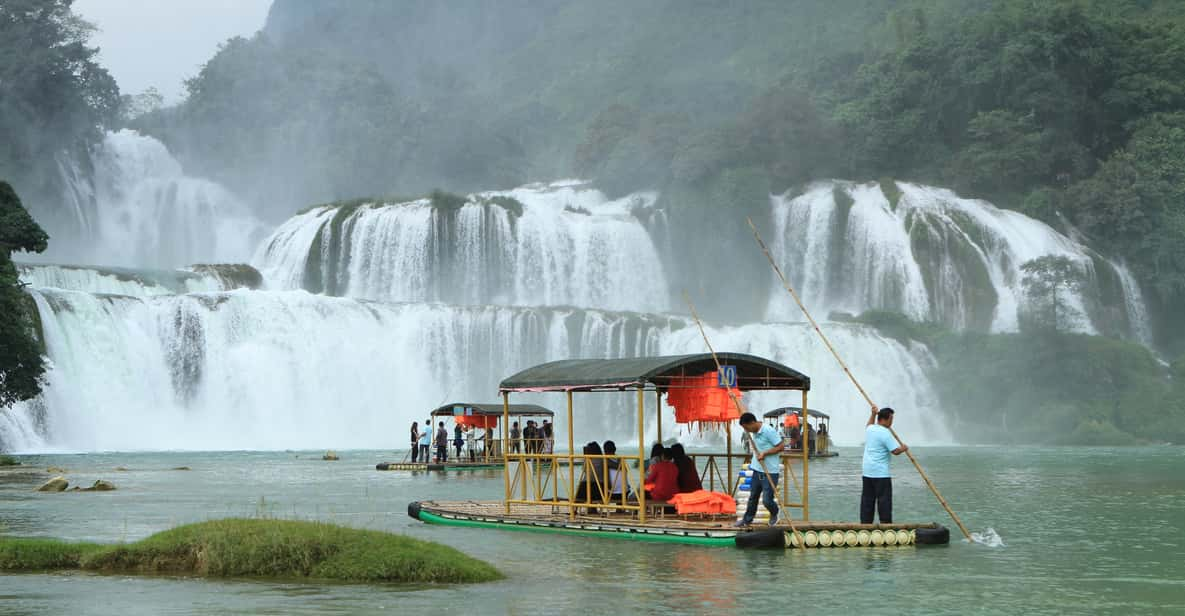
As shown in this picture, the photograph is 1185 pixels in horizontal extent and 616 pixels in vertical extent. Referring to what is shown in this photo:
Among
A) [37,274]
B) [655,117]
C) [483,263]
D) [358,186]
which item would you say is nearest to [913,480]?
[37,274]

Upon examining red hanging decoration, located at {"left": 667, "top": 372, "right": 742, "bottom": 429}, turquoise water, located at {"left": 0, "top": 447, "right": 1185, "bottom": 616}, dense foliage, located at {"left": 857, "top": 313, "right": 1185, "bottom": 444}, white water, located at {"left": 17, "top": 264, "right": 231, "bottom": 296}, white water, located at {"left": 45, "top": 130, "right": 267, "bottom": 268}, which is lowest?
turquoise water, located at {"left": 0, "top": 447, "right": 1185, "bottom": 616}

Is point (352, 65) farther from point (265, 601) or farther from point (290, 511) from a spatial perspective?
point (265, 601)

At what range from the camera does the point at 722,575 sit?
1369 centimetres

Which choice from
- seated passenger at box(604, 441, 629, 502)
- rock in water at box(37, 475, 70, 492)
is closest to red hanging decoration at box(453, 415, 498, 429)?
rock in water at box(37, 475, 70, 492)

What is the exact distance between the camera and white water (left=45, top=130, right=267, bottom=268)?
83.8m

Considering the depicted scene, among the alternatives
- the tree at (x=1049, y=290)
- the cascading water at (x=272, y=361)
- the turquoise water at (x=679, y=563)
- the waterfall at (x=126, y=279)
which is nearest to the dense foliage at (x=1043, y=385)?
→ the tree at (x=1049, y=290)

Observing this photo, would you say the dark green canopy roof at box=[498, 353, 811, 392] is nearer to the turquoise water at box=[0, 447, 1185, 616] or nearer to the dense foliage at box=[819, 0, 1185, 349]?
the turquoise water at box=[0, 447, 1185, 616]

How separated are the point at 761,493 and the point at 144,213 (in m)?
75.8

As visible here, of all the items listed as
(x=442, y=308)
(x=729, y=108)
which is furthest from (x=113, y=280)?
(x=729, y=108)

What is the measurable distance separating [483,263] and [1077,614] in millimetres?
57291

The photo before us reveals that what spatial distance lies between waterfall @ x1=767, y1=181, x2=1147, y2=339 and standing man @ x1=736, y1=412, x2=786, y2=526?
52.6 meters

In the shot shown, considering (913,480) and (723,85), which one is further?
(723,85)

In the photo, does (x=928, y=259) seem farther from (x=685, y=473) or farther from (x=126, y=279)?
(x=685, y=473)

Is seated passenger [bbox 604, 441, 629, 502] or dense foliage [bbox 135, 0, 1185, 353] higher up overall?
dense foliage [bbox 135, 0, 1185, 353]
